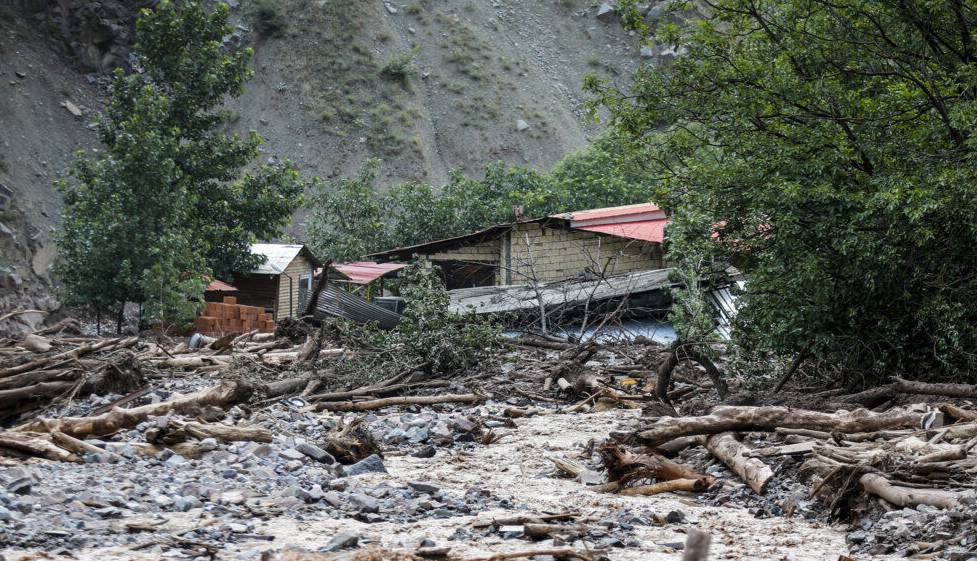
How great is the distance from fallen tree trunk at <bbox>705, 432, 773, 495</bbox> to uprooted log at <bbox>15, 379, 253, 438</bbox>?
4.92 metres

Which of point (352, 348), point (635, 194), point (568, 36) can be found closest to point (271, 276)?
point (635, 194)

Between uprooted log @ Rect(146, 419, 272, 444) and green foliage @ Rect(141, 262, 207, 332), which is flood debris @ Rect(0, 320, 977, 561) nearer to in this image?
uprooted log @ Rect(146, 419, 272, 444)

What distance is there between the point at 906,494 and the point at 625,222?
1815cm

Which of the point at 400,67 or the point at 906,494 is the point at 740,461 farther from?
the point at 400,67

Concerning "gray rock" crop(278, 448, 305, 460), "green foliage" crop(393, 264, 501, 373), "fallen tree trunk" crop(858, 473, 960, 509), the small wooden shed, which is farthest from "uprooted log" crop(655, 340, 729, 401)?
the small wooden shed

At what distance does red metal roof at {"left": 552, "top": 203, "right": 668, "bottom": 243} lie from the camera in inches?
854

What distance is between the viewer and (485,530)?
494 cm

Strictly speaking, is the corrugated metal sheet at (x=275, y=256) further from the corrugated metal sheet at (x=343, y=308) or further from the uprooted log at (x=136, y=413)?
the uprooted log at (x=136, y=413)

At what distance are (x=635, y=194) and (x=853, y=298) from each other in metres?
26.4

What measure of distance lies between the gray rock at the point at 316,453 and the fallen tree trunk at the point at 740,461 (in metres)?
3.02

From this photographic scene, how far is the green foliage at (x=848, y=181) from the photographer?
8.95 m

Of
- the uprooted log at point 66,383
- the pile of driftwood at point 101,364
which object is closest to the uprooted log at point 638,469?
the pile of driftwood at point 101,364

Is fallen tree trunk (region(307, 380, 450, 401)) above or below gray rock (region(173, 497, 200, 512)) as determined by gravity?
above

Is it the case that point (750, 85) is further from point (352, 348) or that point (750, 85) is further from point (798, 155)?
point (352, 348)
